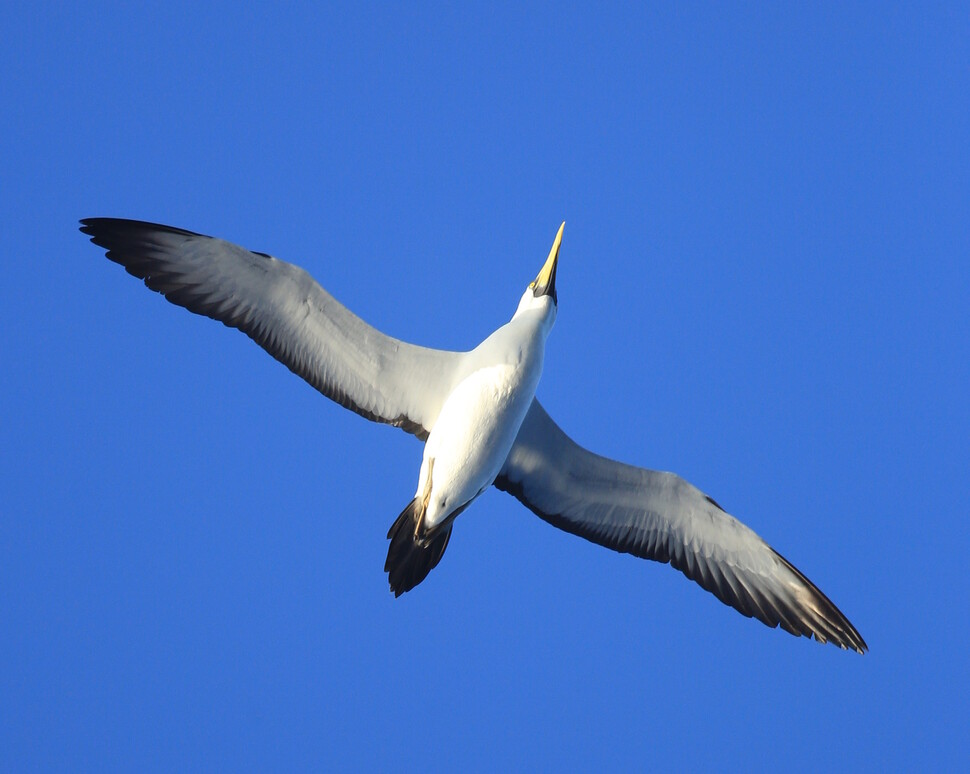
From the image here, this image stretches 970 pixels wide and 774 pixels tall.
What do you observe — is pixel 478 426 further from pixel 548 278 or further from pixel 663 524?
pixel 663 524

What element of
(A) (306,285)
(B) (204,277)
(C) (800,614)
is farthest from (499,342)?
(C) (800,614)

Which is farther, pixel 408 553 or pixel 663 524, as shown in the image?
pixel 663 524

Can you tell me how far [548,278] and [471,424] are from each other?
2.04m

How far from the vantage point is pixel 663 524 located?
1173cm

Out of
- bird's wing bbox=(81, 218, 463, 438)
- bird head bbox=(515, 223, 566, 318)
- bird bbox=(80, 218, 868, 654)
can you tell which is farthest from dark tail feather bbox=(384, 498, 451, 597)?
bird head bbox=(515, 223, 566, 318)

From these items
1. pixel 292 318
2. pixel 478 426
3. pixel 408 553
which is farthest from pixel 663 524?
pixel 292 318

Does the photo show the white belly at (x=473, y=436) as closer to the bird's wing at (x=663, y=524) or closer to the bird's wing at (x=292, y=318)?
the bird's wing at (x=292, y=318)

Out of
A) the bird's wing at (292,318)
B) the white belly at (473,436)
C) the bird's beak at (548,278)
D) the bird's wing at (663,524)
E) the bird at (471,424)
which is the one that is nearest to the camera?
the white belly at (473,436)

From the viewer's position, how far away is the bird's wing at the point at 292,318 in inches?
421

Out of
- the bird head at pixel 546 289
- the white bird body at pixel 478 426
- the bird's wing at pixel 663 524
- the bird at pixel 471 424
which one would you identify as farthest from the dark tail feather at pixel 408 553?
the bird head at pixel 546 289

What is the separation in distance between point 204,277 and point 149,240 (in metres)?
0.58

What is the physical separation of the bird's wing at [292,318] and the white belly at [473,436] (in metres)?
0.63

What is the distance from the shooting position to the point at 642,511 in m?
11.7

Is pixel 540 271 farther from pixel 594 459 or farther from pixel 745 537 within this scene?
pixel 745 537
